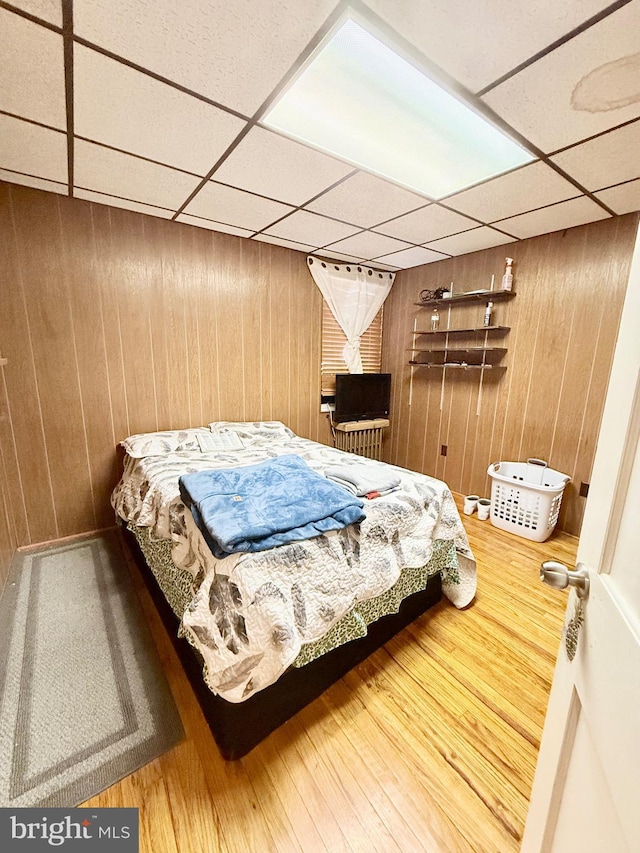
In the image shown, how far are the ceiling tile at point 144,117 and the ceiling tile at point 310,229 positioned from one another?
86 cm

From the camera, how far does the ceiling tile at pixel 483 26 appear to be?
1.02 meters

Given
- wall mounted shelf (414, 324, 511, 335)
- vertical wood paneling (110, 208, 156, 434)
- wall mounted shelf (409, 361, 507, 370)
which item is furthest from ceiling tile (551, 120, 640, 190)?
vertical wood paneling (110, 208, 156, 434)

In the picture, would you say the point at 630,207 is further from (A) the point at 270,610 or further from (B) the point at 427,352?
(A) the point at 270,610

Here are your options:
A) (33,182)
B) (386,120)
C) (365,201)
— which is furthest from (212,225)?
(386,120)

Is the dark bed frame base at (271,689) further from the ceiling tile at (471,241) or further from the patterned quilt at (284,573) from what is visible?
the ceiling tile at (471,241)

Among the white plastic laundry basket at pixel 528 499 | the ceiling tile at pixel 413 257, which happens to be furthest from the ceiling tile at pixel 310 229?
the white plastic laundry basket at pixel 528 499

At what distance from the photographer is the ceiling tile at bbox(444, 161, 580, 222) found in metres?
1.89

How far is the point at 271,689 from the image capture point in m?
1.29

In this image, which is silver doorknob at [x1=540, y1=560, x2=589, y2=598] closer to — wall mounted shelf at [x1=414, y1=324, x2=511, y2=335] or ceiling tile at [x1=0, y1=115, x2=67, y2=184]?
ceiling tile at [x1=0, y1=115, x2=67, y2=184]

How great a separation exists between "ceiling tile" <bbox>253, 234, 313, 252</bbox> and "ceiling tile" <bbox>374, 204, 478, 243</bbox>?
79cm

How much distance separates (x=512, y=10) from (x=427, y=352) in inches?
112

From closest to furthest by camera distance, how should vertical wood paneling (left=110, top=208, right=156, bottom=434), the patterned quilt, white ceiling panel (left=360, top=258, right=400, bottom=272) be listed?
the patterned quilt, vertical wood paneling (left=110, top=208, right=156, bottom=434), white ceiling panel (left=360, top=258, right=400, bottom=272)

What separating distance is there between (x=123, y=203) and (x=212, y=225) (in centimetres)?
62

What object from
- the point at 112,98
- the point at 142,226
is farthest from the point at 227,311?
the point at 112,98
